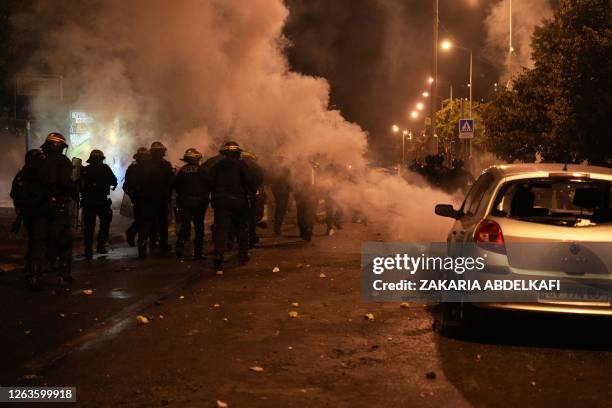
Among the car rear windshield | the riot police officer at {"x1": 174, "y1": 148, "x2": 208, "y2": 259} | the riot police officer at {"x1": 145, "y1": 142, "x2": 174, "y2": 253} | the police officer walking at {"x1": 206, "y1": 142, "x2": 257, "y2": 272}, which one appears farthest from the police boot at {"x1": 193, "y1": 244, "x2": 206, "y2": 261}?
the car rear windshield

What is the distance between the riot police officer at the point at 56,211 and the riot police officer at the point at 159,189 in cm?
292

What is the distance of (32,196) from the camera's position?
341 inches

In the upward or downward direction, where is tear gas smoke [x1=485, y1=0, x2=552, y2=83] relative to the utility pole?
upward

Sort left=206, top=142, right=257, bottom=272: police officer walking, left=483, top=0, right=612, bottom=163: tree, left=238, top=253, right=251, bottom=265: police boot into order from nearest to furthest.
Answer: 1. left=206, top=142, right=257, bottom=272: police officer walking
2. left=238, top=253, right=251, bottom=265: police boot
3. left=483, top=0, right=612, bottom=163: tree

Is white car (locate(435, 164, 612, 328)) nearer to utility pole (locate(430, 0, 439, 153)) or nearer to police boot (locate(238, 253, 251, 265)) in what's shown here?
police boot (locate(238, 253, 251, 265))

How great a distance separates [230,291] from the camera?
8.92 meters

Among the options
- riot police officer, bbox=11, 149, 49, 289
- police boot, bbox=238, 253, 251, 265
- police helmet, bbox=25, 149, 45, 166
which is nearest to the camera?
riot police officer, bbox=11, 149, 49, 289

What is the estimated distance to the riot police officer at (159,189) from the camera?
1216 centimetres

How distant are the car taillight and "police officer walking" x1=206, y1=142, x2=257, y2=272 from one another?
5036 mm

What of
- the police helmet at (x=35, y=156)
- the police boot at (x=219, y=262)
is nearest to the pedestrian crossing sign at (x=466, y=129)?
the police boot at (x=219, y=262)

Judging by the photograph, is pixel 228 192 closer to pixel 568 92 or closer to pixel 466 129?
pixel 568 92

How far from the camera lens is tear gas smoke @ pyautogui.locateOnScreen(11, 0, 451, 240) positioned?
45.2 ft

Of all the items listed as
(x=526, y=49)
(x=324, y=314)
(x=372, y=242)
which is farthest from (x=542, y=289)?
(x=526, y=49)

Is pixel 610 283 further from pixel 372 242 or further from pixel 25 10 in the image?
pixel 25 10
